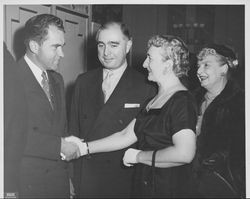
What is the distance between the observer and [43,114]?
2.93 ft

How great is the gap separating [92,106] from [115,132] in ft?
0.36

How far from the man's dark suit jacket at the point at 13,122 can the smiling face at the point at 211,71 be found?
0.54m

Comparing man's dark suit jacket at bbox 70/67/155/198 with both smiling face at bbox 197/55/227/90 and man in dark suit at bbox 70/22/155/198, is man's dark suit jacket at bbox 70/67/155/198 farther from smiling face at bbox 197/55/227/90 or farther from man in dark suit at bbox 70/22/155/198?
smiling face at bbox 197/55/227/90

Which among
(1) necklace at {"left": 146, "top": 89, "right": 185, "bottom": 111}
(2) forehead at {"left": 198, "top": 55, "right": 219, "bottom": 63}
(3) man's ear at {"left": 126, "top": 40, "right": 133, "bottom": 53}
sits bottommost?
(1) necklace at {"left": 146, "top": 89, "right": 185, "bottom": 111}

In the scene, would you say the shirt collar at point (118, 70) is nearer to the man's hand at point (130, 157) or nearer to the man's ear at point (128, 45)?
the man's ear at point (128, 45)

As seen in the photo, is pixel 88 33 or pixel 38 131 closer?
pixel 38 131

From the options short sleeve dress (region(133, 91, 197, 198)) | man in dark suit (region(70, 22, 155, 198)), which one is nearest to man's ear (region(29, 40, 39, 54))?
man in dark suit (region(70, 22, 155, 198))

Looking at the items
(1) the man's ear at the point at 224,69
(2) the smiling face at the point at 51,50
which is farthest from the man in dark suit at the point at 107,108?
(1) the man's ear at the point at 224,69

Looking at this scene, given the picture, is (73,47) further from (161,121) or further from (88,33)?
(161,121)

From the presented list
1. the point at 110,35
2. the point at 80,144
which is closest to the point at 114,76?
the point at 110,35

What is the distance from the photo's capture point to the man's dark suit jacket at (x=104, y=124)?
925 millimetres

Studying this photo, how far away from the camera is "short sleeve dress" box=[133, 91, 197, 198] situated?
0.77 meters

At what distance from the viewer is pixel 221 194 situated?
0.91 meters

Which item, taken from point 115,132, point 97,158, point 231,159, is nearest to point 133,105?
point 115,132
